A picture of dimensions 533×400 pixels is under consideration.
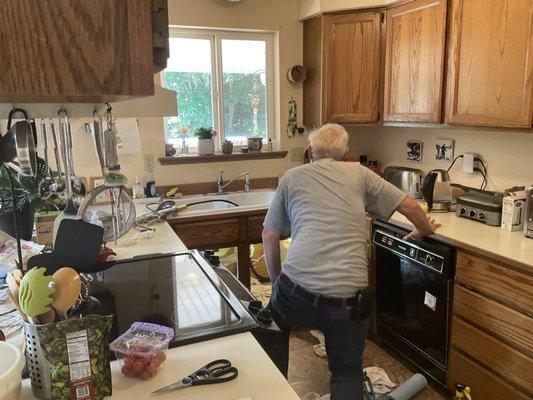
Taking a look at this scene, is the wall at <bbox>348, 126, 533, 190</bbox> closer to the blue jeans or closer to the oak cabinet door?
the oak cabinet door

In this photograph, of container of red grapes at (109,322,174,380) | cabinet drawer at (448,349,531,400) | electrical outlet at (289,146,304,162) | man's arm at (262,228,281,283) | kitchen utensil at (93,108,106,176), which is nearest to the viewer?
container of red grapes at (109,322,174,380)

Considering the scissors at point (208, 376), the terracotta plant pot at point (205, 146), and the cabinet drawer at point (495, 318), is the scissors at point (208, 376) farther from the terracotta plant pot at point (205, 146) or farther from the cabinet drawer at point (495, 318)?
the terracotta plant pot at point (205, 146)

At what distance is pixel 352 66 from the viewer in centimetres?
300

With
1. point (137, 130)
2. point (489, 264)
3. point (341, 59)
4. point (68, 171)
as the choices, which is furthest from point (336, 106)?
point (68, 171)

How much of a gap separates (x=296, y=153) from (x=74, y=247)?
2.75m

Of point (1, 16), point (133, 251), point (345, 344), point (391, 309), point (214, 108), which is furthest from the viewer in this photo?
point (214, 108)

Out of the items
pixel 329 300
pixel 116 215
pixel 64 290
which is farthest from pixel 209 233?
pixel 64 290

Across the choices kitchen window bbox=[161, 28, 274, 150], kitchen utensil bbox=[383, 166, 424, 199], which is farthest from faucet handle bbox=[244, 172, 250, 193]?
kitchen utensil bbox=[383, 166, 424, 199]

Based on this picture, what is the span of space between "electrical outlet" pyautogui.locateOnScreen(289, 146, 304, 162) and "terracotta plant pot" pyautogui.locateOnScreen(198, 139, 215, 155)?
68 cm

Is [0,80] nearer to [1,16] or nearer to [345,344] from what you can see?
[1,16]

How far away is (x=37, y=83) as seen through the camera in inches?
15.0

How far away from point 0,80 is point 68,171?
665 millimetres

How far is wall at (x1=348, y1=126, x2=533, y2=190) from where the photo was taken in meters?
2.36

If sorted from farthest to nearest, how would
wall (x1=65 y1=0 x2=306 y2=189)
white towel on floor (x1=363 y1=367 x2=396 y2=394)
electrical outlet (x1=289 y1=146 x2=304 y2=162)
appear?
electrical outlet (x1=289 y1=146 x2=304 y2=162), wall (x1=65 y1=0 x2=306 y2=189), white towel on floor (x1=363 y1=367 x2=396 y2=394)
